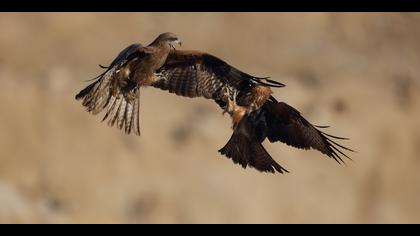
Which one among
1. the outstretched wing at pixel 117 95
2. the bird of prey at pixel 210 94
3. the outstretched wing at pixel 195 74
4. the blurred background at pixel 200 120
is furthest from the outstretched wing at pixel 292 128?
the blurred background at pixel 200 120

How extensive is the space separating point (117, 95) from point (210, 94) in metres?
0.63

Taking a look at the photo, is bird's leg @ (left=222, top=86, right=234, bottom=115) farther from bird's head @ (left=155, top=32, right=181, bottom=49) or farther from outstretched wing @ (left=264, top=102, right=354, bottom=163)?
bird's head @ (left=155, top=32, right=181, bottom=49)

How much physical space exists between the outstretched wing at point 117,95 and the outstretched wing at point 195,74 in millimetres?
222

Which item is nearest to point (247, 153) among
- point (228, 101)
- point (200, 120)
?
point (228, 101)

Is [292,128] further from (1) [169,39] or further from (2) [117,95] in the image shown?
(2) [117,95]

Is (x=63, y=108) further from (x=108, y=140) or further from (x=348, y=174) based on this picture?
(x=348, y=174)

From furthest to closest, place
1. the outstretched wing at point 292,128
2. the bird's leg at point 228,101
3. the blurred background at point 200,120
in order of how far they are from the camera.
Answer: the blurred background at point 200,120 → the outstretched wing at point 292,128 → the bird's leg at point 228,101

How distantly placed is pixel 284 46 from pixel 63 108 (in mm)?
2512

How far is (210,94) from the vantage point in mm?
9523

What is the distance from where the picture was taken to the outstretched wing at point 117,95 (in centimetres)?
926

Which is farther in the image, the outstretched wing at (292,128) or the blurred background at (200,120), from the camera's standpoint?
the blurred background at (200,120)

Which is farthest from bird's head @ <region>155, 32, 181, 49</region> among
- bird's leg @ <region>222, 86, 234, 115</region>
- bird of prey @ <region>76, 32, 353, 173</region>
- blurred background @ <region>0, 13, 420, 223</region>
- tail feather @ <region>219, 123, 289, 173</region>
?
blurred background @ <region>0, 13, 420, 223</region>

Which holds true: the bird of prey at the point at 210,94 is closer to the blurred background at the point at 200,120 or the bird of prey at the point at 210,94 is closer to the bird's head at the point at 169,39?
the bird's head at the point at 169,39

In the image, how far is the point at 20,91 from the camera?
15172 millimetres
